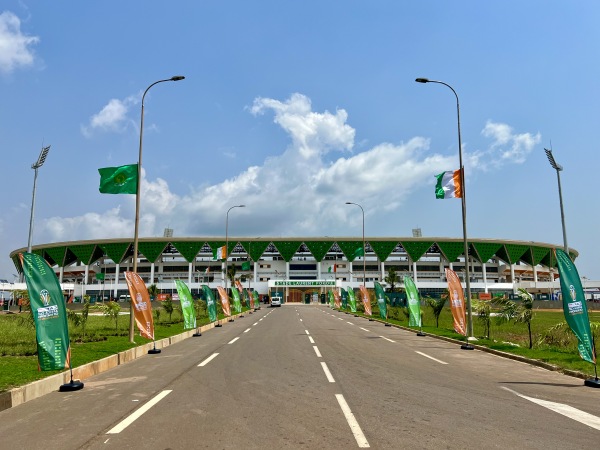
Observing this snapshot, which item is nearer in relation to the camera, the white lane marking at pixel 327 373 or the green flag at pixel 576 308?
Result: the white lane marking at pixel 327 373

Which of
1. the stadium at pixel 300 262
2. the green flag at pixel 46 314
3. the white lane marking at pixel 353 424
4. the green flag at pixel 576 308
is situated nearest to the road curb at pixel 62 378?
the green flag at pixel 46 314

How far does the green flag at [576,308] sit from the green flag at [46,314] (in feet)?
37.6

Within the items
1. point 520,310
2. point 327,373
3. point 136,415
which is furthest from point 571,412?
point 520,310

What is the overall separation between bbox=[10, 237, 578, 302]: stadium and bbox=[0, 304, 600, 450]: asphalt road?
88.3 m

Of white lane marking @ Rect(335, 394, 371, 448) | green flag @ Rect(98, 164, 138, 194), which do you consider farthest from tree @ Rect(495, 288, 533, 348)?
green flag @ Rect(98, 164, 138, 194)

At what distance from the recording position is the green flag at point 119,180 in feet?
57.0

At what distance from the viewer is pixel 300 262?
107250mm

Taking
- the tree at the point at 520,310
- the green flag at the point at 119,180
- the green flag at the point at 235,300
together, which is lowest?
the green flag at the point at 235,300

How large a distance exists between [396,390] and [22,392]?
695 centimetres

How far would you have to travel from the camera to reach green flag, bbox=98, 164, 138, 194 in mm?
17359

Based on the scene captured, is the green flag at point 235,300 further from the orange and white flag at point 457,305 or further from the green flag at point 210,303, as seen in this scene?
the orange and white flag at point 457,305

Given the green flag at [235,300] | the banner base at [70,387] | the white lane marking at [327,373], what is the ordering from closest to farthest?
the banner base at [70,387] < the white lane marking at [327,373] < the green flag at [235,300]

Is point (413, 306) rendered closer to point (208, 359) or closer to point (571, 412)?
point (208, 359)

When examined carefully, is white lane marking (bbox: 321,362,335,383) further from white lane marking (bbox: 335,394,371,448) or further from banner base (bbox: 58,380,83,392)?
banner base (bbox: 58,380,83,392)
